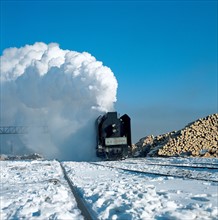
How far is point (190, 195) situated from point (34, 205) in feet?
9.60

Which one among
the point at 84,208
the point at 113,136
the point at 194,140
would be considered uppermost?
the point at 113,136

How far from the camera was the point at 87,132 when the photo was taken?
32875mm

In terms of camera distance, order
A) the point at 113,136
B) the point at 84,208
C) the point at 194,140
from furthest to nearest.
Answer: the point at 194,140, the point at 113,136, the point at 84,208

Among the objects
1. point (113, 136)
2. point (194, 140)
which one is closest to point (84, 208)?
point (113, 136)

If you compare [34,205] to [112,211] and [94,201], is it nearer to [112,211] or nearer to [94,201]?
[94,201]

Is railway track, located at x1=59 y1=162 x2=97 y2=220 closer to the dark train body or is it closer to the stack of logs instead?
the dark train body

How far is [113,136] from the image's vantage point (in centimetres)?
2784

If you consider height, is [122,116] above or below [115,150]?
above

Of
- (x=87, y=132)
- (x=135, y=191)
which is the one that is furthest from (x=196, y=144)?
(x=135, y=191)

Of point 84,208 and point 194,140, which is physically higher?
point 194,140

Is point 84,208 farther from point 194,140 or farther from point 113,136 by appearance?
point 194,140

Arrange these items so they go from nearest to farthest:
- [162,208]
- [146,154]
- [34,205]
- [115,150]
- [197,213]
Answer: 1. [197,213]
2. [162,208]
3. [34,205]
4. [115,150]
5. [146,154]

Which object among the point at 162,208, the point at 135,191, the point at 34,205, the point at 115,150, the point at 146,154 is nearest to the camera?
the point at 162,208

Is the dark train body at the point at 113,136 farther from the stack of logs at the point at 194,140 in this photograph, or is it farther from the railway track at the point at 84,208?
the railway track at the point at 84,208
